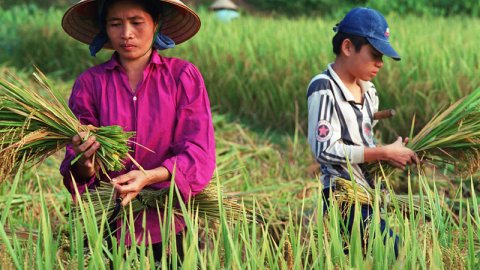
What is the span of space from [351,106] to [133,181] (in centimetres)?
81

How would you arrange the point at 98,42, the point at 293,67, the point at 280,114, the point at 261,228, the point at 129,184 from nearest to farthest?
the point at 129,184, the point at 98,42, the point at 261,228, the point at 280,114, the point at 293,67

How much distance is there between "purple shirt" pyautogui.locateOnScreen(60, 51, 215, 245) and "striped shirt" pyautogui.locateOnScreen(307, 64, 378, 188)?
0.38 m

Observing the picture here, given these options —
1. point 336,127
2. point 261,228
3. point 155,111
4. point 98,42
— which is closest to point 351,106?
point 336,127

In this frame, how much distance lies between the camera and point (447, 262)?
7.02 ft

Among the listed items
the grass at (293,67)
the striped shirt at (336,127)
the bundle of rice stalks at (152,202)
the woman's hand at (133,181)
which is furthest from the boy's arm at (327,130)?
the grass at (293,67)

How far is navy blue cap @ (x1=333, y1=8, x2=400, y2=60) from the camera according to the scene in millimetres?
2727

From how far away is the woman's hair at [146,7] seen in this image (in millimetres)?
2381

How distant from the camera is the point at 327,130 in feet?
8.69

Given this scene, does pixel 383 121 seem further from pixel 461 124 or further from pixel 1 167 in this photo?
pixel 1 167

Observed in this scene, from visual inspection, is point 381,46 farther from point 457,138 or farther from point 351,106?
point 457,138

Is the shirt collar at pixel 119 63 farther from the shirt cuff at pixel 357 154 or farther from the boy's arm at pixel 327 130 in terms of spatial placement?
the shirt cuff at pixel 357 154

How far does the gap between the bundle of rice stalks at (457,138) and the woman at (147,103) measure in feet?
2.09

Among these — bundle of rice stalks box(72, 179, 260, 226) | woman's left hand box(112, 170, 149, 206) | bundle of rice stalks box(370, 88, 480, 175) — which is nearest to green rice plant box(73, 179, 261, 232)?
bundle of rice stalks box(72, 179, 260, 226)

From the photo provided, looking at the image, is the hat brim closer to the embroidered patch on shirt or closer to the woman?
the woman
